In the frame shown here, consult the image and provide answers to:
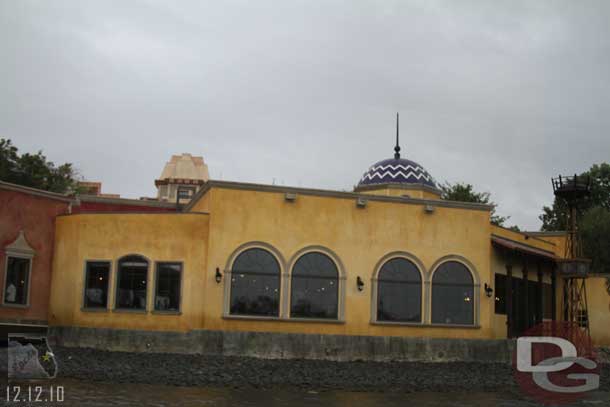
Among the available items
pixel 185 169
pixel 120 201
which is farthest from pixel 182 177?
pixel 120 201

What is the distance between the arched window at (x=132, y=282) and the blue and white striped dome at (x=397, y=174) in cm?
1208

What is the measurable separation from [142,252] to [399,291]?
8.22m

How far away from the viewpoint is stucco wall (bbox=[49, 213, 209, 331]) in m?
24.4

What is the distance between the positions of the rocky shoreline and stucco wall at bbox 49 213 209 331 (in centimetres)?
127

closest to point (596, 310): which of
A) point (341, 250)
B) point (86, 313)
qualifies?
point (341, 250)

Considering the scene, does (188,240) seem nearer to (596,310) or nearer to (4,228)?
(4,228)

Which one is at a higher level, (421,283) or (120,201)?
(120,201)

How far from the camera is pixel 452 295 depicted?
2662 centimetres

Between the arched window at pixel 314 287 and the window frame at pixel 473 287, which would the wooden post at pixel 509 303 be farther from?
the arched window at pixel 314 287

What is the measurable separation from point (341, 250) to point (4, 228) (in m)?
10.5

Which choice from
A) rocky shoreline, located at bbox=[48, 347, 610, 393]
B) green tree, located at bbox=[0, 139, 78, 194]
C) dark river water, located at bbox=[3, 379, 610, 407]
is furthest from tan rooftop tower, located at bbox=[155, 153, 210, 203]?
dark river water, located at bbox=[3, 379, 610, 407]

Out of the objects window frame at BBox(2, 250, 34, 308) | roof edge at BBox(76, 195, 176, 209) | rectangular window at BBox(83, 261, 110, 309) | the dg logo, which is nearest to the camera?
the dg logo

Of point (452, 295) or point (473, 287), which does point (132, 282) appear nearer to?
point (452, 295)

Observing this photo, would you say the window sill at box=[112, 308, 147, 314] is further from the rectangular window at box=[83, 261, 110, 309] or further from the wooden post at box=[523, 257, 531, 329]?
the wooden post at box=[523, 257, 531, 329]
